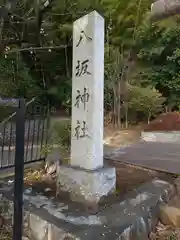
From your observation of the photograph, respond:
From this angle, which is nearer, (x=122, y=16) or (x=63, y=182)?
(x=63, y=182)

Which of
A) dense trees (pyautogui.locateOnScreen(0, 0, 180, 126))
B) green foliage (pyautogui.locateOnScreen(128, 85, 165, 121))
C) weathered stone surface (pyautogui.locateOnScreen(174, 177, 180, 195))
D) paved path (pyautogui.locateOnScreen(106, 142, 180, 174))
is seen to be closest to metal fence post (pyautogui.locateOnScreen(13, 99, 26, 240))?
weathered stone surface (pyautogui.locateOnScreen(174, 177, 180, 195))

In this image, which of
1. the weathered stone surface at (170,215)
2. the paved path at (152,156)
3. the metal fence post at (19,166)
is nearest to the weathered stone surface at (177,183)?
the paved path at (152,156)

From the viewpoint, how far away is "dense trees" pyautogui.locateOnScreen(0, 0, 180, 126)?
312 inches

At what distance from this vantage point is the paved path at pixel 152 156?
391 cm

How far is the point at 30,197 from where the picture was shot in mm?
2863

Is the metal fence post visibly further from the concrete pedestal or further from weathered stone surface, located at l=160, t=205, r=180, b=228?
weathered stone surface, located at l=160, t=205, r=180, b=228

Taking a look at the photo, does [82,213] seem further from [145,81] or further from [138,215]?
[145,81]

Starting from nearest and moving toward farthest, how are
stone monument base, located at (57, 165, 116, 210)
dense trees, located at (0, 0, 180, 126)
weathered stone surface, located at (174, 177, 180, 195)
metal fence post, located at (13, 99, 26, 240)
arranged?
metal fence post, located at (13, 99, 26, 240)
stone monument base, located at (57, 165, 116, 210)
weathered stone surface, located at (174, 177, 180, 195)
dense trees, located at (0, 0, 180, 126)

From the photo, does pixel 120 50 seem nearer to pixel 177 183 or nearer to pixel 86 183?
pixel 177 183

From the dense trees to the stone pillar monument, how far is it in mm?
4649

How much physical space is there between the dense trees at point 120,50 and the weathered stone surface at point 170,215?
5092mm

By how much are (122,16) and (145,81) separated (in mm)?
2248

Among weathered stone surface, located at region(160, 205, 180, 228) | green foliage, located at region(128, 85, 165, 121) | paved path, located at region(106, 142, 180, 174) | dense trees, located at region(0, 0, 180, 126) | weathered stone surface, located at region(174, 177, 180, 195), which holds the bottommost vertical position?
weathered stone surface, located at region(160, 205, 180, 228)

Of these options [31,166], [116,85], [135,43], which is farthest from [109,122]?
[31,166]
